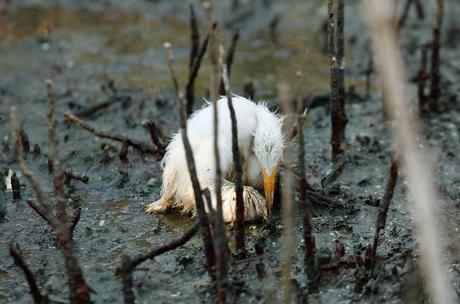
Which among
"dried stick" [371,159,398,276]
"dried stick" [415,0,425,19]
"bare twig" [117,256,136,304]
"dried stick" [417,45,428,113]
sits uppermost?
"dried stick" [415,0,425,19]

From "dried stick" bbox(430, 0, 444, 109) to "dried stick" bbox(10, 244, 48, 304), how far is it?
4.04m

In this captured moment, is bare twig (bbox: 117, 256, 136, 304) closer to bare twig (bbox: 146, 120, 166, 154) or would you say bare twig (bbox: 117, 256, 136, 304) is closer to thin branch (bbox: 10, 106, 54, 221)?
thin branch (bbox: 10, 106, 54, 221)

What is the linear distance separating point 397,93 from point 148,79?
6.06m

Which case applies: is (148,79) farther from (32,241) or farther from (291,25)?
(32,241)

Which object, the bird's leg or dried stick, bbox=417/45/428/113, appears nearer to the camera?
the bird's leg

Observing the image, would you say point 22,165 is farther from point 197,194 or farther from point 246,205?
point 246,205

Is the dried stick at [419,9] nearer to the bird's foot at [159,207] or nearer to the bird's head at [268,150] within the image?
the bird's head at [268,150]

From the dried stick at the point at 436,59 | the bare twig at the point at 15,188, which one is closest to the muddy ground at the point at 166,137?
the bare twig at the point at 15,188

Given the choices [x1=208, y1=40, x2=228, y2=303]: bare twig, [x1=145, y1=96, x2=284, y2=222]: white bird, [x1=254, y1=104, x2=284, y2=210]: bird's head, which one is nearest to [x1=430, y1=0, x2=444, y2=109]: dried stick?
[x1=145, y1=96, x2=284, y2=222]: white bird

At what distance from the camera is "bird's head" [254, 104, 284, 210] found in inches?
190

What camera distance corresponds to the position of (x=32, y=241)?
15.9 feet

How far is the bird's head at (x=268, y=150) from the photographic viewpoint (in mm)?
4816

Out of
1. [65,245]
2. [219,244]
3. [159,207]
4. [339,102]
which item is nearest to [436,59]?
[339,102]

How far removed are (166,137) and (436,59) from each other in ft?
7.61
